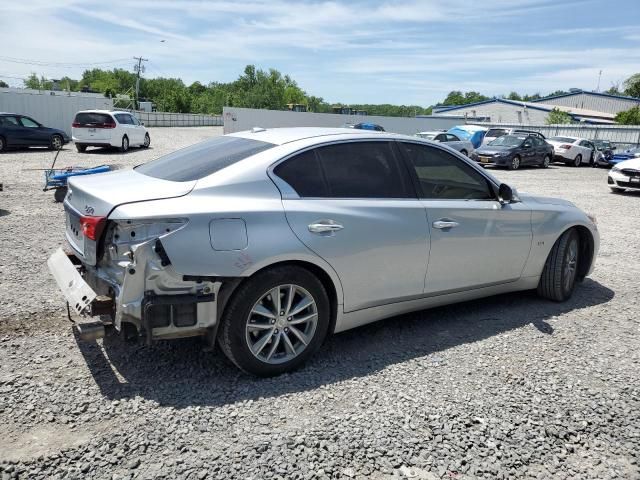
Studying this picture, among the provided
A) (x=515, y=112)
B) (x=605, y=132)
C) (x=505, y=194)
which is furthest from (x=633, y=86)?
(x=505, y=194)

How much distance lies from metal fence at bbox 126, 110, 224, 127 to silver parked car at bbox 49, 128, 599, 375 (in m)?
49.6

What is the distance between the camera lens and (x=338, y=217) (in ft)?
12.1

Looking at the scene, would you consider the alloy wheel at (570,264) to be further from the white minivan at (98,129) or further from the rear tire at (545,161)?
the rear tire at (545,161)

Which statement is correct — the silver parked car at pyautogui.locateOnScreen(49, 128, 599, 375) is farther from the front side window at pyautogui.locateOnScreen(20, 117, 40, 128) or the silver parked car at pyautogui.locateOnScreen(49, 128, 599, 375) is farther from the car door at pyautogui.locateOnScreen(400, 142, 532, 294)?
the front side window at pyautogui.locateOnScreen(20, 117, 40, 128)

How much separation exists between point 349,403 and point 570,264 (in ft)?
10.4

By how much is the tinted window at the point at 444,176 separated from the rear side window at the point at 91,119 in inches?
738

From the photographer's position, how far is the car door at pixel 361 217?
362cm

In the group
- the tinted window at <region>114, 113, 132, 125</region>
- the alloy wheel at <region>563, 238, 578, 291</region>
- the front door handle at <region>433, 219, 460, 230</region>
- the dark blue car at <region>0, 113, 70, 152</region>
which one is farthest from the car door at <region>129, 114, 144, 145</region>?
the front door handle at <region>433, 219, 460, 230</region>

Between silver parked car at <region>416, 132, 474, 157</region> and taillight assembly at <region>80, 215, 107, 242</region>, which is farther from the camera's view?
silver parked car at <region>416, 132, 474, 157</region>

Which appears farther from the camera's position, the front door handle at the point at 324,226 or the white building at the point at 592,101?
the white building at the point at 592,101

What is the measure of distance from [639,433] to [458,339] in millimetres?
1469

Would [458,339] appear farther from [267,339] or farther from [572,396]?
[267,339]

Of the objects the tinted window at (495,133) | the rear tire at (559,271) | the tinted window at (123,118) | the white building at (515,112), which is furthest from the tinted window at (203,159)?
the white building at (515,112)

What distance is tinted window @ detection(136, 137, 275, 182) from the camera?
3686 mm
